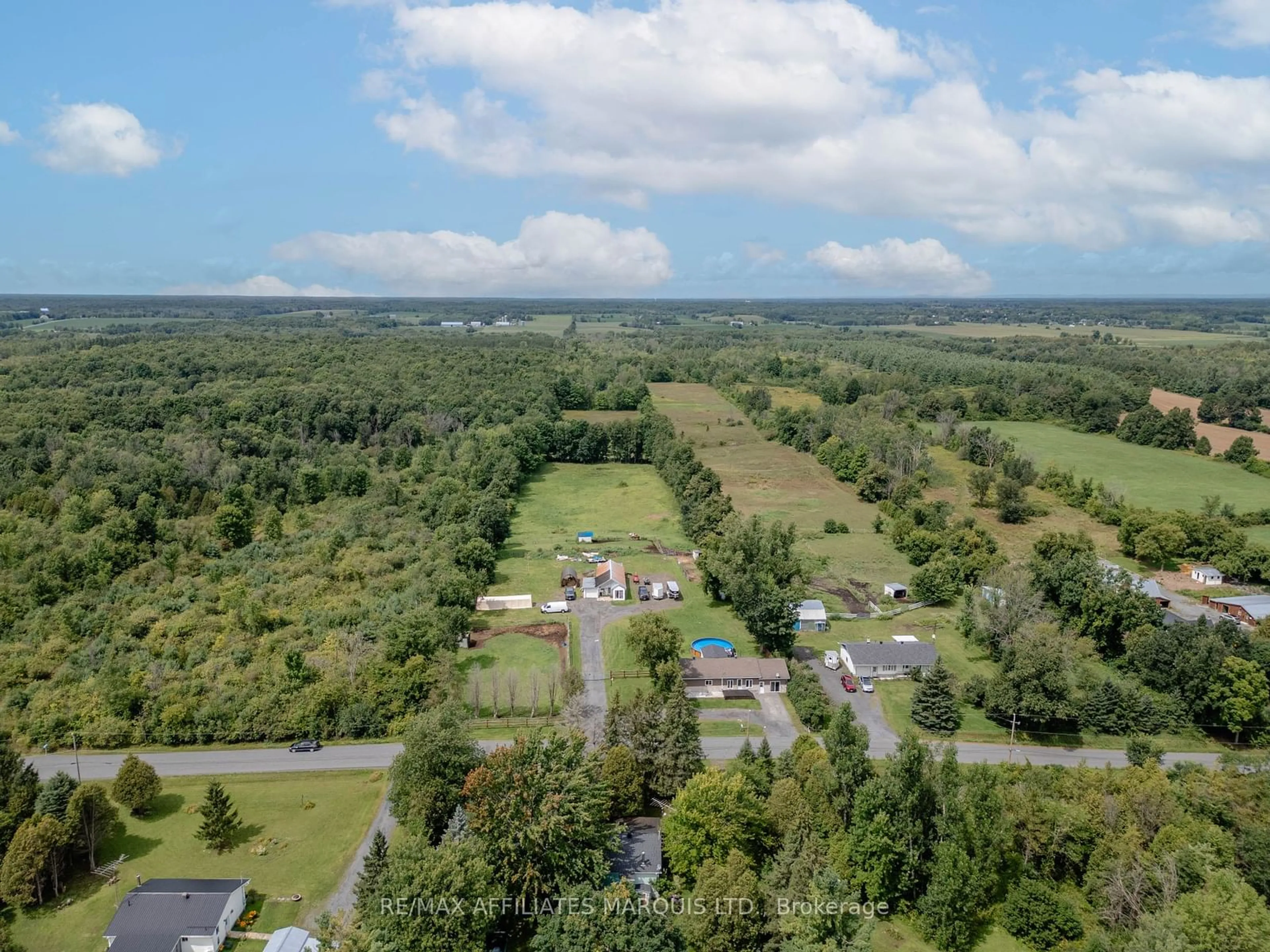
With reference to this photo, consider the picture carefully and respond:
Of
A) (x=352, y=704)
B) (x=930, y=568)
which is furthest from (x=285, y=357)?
(x=930, y=568)

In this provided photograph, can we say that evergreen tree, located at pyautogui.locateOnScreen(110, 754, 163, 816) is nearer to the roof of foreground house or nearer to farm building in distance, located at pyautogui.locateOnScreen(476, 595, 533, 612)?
farm building in distance, located at pyautogui.locateOnScreen(476, 595, 533, 612)

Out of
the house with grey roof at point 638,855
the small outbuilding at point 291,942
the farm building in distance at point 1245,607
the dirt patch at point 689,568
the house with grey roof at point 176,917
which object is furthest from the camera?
the dirt patch at point 689,568

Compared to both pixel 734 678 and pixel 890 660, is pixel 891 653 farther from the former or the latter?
pixel 734 678

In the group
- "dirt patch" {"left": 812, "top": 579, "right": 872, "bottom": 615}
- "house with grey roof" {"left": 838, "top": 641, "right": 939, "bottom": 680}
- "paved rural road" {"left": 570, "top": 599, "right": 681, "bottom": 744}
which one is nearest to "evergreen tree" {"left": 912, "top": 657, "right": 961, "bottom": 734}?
"house with grey roof" {"left": 838, "top": 641, "right": 939, "bottom": 680}

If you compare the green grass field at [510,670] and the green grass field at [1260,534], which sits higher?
the green grass field at [1260,534]

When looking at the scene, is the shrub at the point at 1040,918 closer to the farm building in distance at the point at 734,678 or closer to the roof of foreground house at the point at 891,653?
the farm building in distance at the point at 734,678

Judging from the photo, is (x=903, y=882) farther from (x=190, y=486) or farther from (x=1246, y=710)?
(x=190, y=486)

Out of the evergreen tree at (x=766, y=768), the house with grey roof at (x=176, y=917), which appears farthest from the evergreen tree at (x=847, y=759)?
the house with grey roof at (x=176, y=917)
